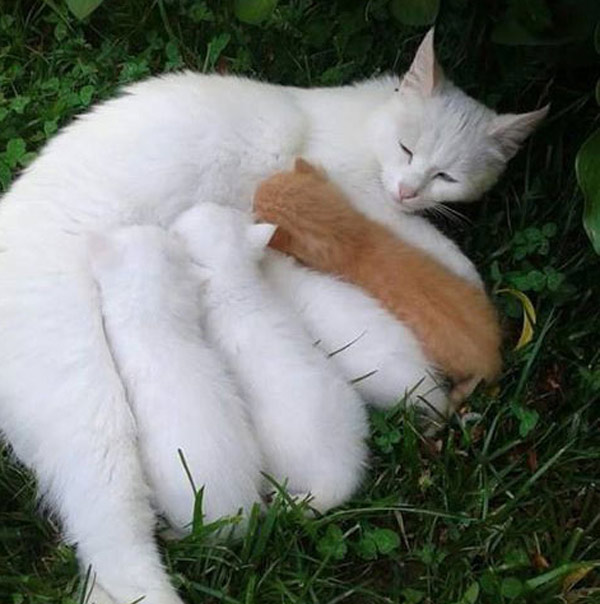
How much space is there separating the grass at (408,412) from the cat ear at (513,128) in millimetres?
185

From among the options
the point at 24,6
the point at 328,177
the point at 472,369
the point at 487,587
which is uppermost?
the point at 24,6

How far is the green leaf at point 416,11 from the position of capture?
2.84 meters

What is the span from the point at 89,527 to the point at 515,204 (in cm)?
163

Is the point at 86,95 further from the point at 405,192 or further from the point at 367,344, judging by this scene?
the point at 367,344

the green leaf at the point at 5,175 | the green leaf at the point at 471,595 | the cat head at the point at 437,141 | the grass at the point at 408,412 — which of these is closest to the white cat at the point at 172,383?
the grass at the point at 408,412

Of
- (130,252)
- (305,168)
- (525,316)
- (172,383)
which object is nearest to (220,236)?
(130,252)

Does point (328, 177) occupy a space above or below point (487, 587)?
above

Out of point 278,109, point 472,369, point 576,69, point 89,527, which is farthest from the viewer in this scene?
point 576,69

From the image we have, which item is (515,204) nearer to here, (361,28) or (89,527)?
(361,28)

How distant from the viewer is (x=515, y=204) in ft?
10.5

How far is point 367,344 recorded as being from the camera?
2.61m

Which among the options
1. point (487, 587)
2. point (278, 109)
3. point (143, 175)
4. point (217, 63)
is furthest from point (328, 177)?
point (487, 587)

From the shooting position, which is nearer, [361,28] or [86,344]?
[86,344]

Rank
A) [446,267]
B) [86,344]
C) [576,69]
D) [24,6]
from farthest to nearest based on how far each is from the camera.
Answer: [24,6] → [576,69] → [446,267] → [86,344]
